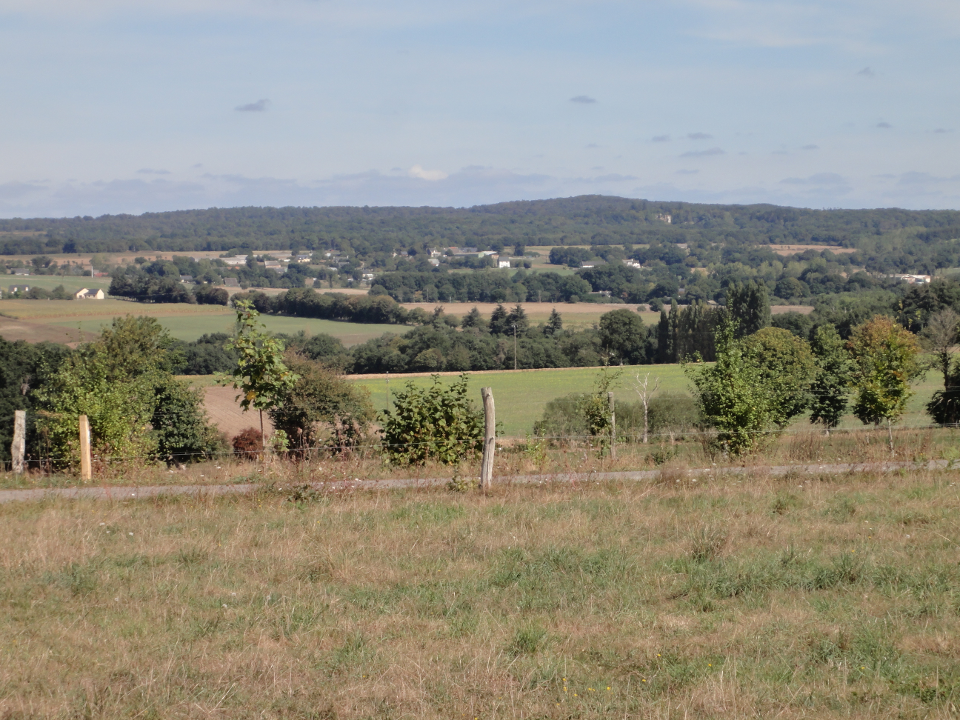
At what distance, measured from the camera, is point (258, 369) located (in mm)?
14492

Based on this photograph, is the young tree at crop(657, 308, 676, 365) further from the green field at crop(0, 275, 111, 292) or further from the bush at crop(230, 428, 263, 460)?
the green field at crop(0, 275, 111, 292)

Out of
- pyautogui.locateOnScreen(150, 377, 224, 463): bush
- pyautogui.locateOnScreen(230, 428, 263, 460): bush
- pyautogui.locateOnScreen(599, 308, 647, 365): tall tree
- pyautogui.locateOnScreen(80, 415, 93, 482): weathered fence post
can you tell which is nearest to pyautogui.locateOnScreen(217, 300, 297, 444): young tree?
pyautogui.locateOnScreen(80, 415, 93, 482): weathered fence post

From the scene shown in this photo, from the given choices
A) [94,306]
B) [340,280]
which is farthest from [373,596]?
[340,280]

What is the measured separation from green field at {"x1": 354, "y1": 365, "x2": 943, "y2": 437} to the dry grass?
107 feet

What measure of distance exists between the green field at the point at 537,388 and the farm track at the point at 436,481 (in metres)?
28.8

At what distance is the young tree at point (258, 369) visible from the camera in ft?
47.2

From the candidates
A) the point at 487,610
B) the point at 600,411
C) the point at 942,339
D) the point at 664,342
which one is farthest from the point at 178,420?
the point at 664,342

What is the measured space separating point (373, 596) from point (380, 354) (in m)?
70.2

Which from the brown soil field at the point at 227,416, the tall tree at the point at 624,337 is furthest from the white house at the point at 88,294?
the brown soil field at the point at 227,416

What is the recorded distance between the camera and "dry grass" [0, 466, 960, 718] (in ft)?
15.9

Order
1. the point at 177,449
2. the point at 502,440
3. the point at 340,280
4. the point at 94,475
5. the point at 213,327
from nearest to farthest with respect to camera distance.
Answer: the point at 94,475 → the point at 502,440 → the point at 177,449 → the point at 213,327 → the point at 340,280

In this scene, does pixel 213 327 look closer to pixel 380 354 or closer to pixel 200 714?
pixel 380 354

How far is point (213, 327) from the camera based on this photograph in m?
89.6

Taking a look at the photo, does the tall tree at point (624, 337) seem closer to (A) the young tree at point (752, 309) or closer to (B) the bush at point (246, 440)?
(A) the young tree at point (752, 309)
